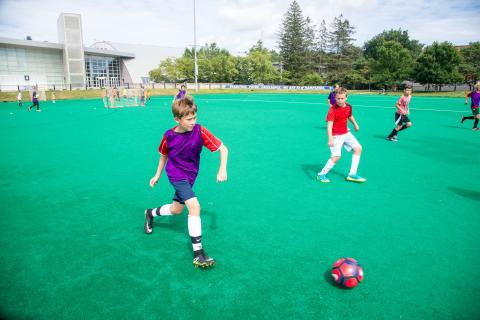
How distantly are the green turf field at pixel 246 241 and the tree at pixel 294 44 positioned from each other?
83791mm

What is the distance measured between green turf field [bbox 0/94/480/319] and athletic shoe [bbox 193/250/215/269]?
0.09m

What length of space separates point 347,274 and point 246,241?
1.43 metres

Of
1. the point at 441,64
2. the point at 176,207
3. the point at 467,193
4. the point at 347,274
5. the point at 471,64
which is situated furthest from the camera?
the point at 471,64

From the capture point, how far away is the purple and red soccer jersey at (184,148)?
11.9 feet

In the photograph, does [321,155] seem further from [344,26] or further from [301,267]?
[344,26]

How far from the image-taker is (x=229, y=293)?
3166 millimetres

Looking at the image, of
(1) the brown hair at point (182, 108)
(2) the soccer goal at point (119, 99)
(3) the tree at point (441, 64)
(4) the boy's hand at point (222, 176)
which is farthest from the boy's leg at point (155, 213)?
(3) the tree at point (441, 64)

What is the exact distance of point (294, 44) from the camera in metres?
87.6

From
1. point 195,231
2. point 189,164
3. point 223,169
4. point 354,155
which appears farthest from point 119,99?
point 195,231

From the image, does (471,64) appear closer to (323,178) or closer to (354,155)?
(354,155)

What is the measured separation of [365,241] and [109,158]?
723 cm

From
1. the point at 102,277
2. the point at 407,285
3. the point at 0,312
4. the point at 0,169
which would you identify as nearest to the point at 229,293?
the point at 102,277

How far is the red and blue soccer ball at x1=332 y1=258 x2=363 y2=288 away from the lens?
3.19 meters

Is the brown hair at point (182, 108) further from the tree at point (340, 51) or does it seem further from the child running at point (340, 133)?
the tree at point (340, 51)
